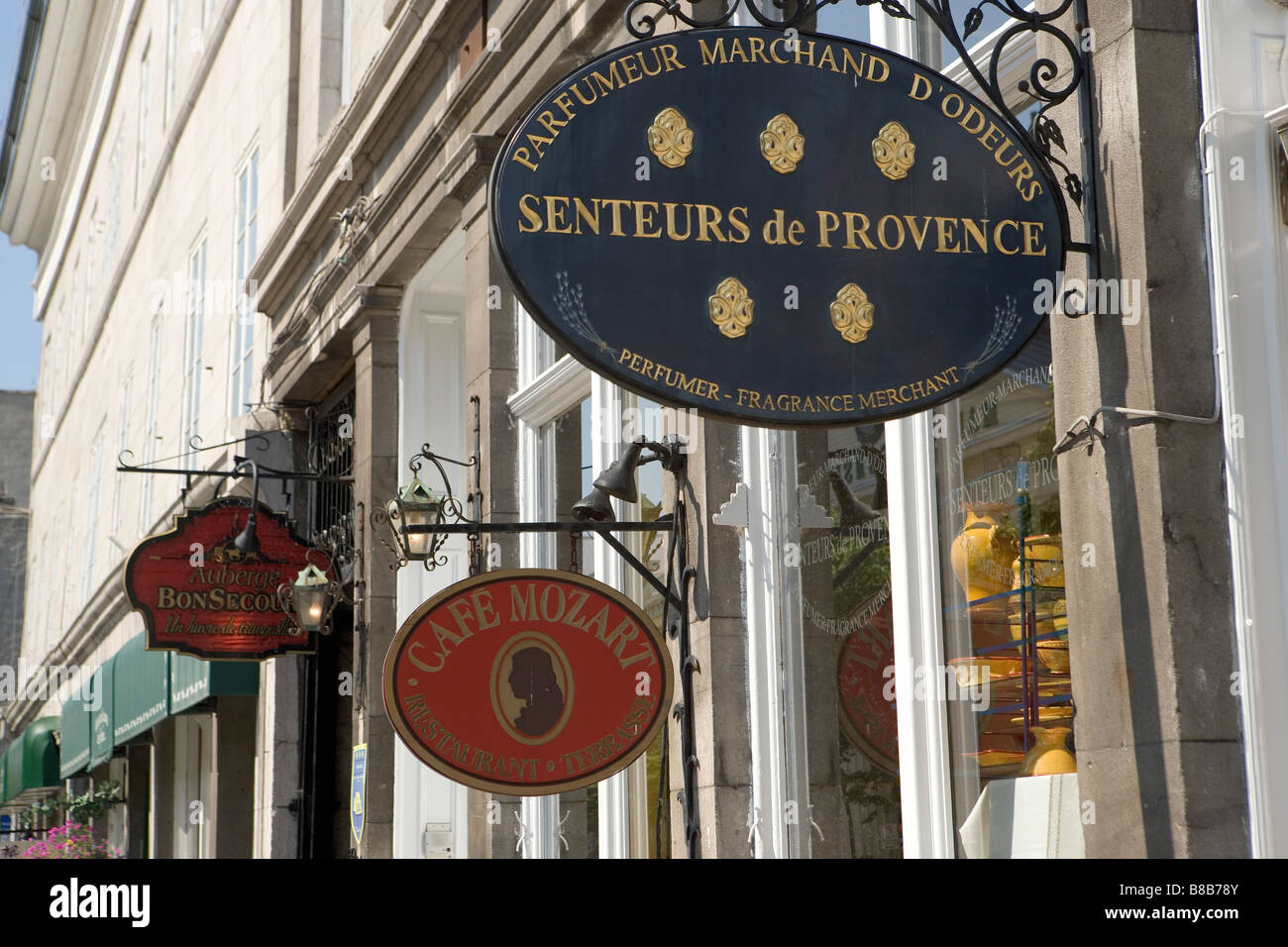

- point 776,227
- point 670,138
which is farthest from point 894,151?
point 670,138

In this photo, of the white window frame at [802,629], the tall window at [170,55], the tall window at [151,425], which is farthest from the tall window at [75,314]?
the white window frame at [802,629]

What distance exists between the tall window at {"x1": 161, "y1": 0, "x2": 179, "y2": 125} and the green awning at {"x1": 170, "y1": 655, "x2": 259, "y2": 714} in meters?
10.7

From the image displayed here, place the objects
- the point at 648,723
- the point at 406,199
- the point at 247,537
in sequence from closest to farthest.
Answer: the point at 648,723 → the point at 406,199 → the point at 247,537

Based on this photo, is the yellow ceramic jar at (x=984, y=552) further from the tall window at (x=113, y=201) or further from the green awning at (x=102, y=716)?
the tall window at (x=113, y=201)

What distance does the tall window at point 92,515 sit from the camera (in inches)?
1142

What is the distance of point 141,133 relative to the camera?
26391 millimetres

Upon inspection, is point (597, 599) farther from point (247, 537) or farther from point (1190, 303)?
point (247, 537)

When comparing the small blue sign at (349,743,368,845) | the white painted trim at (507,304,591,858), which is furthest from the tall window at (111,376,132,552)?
the white painted trim at (507,304,591,858)

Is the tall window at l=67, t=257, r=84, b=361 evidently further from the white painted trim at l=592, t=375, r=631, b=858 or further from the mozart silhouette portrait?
the mozart silhouette portrait

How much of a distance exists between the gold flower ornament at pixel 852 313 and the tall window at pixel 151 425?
63.2 feet

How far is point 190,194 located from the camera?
21188 millimetres

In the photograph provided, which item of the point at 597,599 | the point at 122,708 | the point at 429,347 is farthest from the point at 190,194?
the point at 597,599

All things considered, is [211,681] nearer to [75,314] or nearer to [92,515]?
[92,515]
